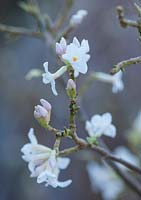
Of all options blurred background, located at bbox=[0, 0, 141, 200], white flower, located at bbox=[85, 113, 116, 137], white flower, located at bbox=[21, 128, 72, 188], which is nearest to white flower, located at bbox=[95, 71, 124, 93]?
white flower, located at bbox=[85, 113, 116, 137]

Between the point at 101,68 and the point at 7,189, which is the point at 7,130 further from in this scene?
the point at 101,68

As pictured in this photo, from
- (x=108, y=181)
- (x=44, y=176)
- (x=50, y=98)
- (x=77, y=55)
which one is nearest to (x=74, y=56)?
(x=77, y=55)

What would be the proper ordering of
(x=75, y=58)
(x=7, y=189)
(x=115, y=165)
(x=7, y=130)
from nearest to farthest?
(x=75, y=58) → (x=115, y=165) → (x=7, y=189) → (x=7, y=130)

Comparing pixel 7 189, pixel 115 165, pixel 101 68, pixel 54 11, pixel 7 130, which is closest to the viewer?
pixel 115 165

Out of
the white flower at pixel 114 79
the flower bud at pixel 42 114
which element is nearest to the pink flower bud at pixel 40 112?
the flower bud at pixel 42 114

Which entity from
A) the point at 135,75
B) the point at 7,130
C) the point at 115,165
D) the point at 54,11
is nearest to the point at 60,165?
the point at 115,165

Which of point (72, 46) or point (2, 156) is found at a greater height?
point (72, 46)

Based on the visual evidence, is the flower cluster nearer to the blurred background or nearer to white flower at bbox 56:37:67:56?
white flower at bbox 56:37:67:56
